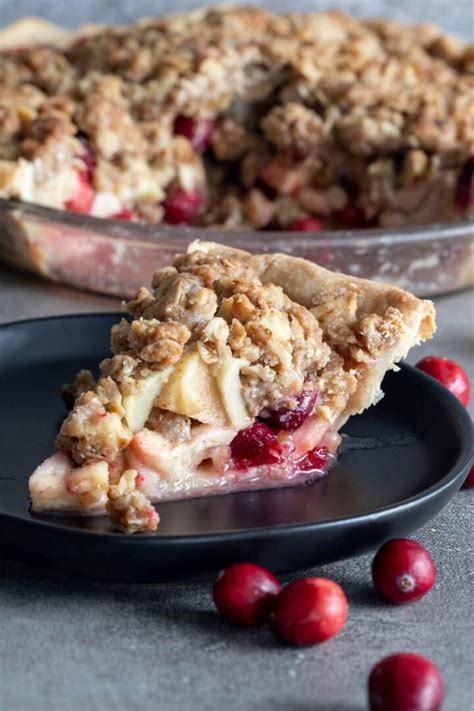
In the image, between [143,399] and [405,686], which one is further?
[143,399]

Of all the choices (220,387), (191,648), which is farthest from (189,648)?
(220,387)

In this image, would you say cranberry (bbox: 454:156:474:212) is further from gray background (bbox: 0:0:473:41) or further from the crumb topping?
gray background (bbox: 0:0:473:41)

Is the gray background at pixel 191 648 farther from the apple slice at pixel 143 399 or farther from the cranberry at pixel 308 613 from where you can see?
the apple slice at pixel 143 399

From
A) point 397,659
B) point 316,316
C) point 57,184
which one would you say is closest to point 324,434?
point 316,316

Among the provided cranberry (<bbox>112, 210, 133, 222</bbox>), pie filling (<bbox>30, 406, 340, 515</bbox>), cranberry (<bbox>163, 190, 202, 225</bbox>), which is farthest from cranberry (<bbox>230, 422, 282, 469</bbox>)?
cranberry (<bbox>163, 190, 202, 225</bbox>)

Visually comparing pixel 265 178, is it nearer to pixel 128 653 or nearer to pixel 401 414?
pixel 401 414

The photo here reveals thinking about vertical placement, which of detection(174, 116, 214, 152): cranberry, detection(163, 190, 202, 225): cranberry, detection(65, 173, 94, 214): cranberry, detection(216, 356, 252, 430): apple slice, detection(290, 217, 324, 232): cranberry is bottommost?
detection(290, 217, 324, 232): cranberry

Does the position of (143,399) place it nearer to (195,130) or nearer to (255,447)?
(255,447)
